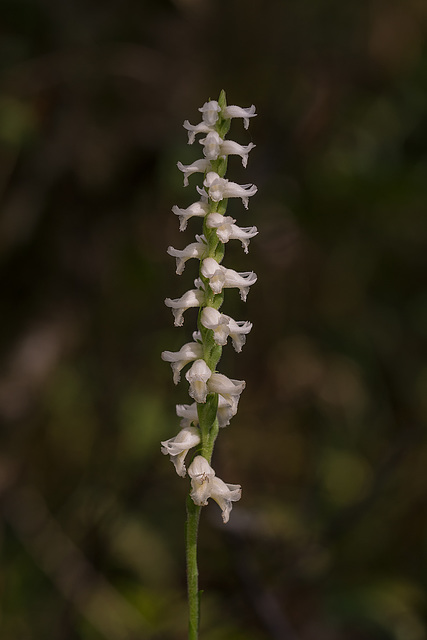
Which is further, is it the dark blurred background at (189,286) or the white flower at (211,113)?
the dark blurred background at (189,286)

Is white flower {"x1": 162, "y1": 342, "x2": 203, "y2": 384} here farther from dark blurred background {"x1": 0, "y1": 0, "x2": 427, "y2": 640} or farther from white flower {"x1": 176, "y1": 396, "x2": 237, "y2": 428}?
dark blurred background {"x1": 0, "y1": 0, "x2": 427, "y2": 640}

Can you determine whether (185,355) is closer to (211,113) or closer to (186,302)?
(186,302)

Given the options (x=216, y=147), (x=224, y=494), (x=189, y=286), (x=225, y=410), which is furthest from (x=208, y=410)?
(x=189, y=286)

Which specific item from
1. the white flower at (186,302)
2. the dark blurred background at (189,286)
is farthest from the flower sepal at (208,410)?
the dark blurred background at (189,286)

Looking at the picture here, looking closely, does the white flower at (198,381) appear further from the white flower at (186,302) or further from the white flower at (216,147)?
the white flower at (216,147)
